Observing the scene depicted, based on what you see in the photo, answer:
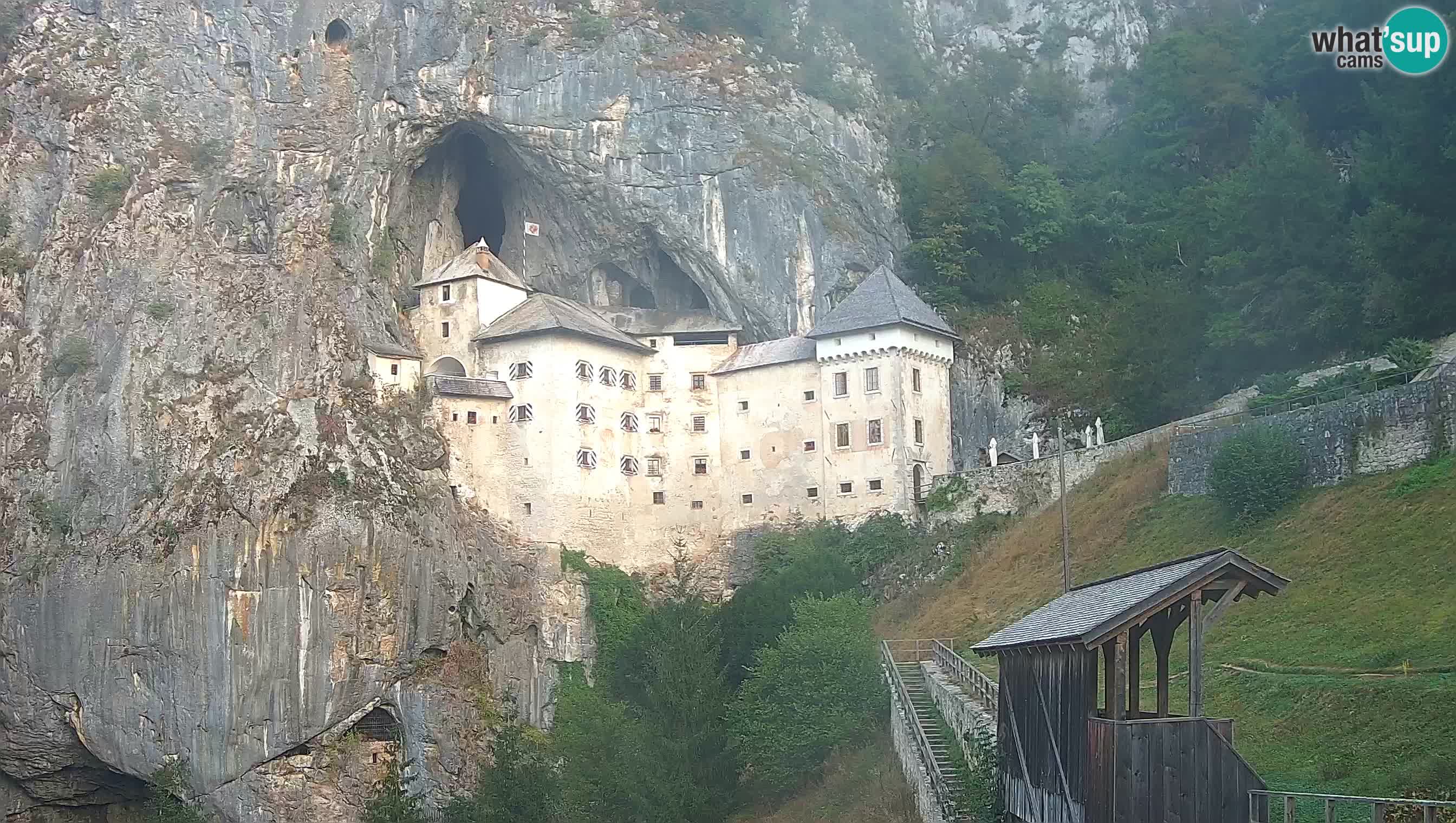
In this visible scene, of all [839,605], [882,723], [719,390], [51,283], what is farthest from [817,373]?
[51,283]

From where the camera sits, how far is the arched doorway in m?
59.1

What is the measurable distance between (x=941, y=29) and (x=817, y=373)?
82.0 ft

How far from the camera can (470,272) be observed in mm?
60062

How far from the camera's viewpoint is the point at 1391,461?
3753cm

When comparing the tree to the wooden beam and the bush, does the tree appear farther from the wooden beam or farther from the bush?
the wooden beam

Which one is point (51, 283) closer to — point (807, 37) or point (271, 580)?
point (271, 580)

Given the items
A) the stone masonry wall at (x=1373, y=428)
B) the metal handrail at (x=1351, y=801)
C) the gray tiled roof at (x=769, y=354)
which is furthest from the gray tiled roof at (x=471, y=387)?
the metal handrail at (x=1351, y=801)

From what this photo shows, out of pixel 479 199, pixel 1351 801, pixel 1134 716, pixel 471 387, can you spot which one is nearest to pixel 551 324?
pixel 471 387

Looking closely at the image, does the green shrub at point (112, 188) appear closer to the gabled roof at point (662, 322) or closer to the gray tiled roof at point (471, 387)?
the gray tiled roof at point (471, 387)

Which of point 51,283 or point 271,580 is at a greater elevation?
point 51,283

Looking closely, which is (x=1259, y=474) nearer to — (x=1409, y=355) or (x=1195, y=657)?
(x=1409, y=355)

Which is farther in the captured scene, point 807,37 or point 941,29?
point 941,29

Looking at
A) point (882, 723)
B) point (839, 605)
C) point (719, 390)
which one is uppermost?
point (719, 390)

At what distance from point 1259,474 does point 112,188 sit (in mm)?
41370
